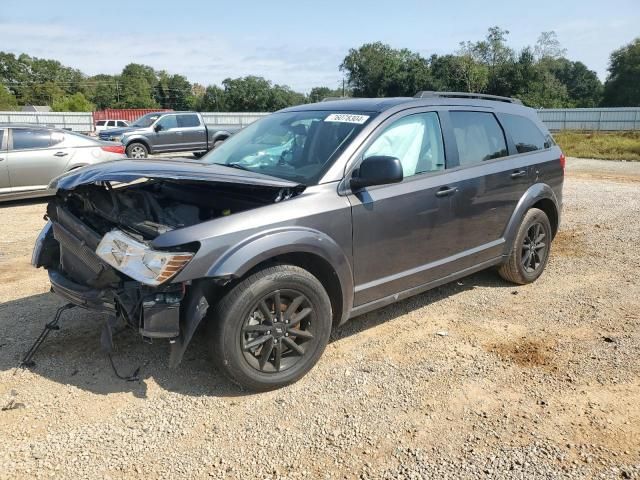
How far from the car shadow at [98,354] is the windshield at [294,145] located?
4.26 feet

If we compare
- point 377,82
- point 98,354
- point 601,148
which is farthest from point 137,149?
point 377,82

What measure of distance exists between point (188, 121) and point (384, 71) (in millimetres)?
59710

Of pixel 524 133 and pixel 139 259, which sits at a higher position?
pixel 524 133

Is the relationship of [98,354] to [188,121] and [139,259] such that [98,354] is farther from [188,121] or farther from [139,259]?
[188,121]

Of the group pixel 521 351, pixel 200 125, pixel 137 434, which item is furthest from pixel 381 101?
pixel 200 125

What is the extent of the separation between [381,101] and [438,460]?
8.90 feet

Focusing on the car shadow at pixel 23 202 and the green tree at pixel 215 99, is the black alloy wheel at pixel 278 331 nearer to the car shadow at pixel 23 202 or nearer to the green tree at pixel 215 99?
the car shadow at pixel 23 202

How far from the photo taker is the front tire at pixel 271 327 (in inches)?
123

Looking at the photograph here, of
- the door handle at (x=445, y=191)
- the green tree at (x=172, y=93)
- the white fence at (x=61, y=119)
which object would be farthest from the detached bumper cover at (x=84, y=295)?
the green tree at (x=172, y=93)

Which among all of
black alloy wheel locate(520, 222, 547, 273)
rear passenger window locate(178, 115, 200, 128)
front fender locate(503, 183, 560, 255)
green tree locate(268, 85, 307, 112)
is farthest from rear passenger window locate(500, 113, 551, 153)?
green tree locate(268, 85, 307, 112)

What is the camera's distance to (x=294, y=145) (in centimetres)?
411

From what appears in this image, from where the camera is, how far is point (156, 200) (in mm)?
3885

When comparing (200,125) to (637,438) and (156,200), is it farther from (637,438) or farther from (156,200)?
(637,438)

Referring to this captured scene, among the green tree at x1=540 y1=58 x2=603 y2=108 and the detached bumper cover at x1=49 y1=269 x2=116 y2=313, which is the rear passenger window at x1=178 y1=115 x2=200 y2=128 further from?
the green tree at x1=540 y1=58 x2=603 y2=108
